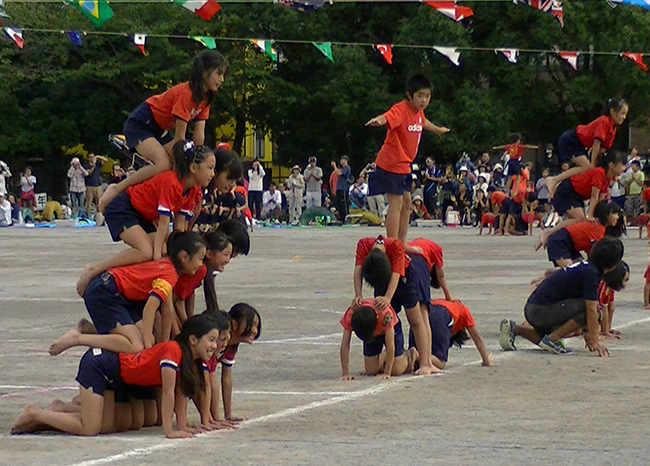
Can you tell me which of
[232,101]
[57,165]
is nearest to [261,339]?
[232,101]

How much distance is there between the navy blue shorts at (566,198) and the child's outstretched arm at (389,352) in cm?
→ 520

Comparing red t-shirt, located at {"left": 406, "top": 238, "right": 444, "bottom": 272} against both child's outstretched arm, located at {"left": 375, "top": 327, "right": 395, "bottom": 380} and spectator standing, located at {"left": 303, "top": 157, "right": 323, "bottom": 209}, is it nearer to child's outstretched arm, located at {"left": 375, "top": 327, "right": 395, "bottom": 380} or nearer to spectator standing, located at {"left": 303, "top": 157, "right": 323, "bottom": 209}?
child's outstretched arm, located at {"left": 375, "top": 327, "right": 395, "bottom": 380}

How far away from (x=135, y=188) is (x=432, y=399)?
8.25 ft

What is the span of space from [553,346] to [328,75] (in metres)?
42.1

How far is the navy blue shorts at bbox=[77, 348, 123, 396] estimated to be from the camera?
818 centimetres

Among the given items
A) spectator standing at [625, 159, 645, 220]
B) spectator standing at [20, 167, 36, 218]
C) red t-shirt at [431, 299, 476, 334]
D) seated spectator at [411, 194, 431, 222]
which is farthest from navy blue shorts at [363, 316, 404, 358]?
spectator standing at [20, 167, 36, 218]

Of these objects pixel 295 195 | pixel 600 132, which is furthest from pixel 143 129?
pixel 295 195

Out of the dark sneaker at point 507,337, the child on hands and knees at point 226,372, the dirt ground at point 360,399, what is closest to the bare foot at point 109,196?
the dirt ground at point 360,399

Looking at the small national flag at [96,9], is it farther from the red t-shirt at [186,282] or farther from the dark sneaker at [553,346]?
the red t-shirt at [186,282]

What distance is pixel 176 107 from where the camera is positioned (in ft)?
33.0

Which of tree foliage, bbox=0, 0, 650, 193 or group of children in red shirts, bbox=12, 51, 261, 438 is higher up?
tree foliage, bbox=0, 0, 650, 193

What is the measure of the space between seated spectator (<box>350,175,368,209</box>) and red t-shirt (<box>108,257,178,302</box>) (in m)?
31.3

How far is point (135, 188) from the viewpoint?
952 centimetres

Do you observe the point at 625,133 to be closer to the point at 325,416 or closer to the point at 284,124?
the point at 284,124
